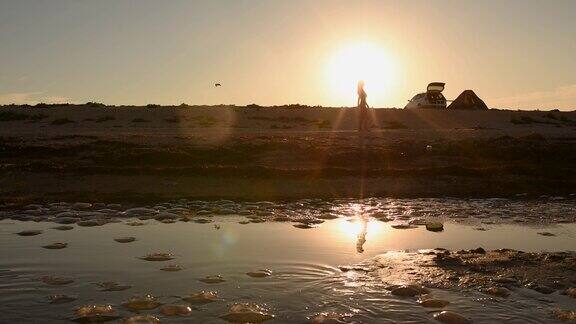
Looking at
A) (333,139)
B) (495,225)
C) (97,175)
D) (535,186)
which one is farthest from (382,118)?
(495,225)

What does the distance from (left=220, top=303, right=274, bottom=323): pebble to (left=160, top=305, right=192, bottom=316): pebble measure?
321mm

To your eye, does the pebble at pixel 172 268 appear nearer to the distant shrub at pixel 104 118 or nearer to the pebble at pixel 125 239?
the pebble at pixel 125 239

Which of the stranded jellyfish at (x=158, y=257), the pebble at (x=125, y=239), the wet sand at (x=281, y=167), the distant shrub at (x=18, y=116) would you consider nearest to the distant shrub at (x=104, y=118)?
the distant shrub at (x=18, y=116)

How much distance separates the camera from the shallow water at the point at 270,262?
5086mm

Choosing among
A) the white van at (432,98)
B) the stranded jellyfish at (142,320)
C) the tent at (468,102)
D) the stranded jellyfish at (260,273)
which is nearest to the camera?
the stranded jellyfish at (142,320)

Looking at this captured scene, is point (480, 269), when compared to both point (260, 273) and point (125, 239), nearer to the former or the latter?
point (260, 273)

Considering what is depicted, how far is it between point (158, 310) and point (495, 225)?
612 cm

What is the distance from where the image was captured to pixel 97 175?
46.3ft

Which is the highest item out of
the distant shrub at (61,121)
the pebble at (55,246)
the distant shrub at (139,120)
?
the distant shrub at (139,120)

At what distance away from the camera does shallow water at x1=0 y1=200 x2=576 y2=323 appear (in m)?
5.09

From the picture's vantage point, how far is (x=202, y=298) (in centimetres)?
534

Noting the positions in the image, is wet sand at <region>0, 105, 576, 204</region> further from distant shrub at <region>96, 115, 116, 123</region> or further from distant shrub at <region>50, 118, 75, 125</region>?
distant shrub at <region>96, 115, 116, 123</region>

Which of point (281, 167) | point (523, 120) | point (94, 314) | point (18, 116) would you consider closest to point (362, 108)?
point (281, 167)

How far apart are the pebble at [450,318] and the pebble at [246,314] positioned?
137cm
